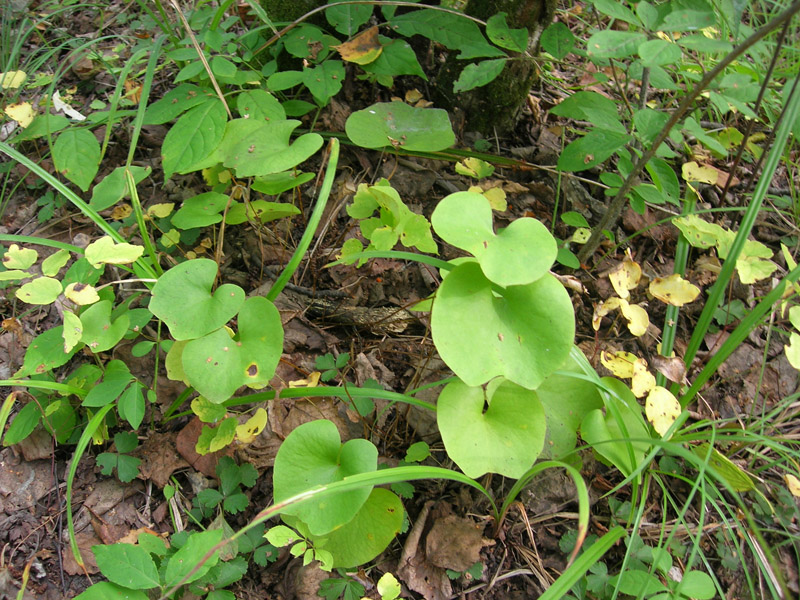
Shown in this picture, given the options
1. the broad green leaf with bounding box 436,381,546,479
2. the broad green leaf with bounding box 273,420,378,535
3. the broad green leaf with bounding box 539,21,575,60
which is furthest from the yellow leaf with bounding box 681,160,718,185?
the broad green leaf with bounding box 273,420,378,535

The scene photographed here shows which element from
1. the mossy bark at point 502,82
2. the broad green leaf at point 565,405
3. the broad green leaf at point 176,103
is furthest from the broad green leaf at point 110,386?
the mossy bark at point 502,82

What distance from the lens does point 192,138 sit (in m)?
1.34

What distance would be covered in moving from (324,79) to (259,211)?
1.39 feet

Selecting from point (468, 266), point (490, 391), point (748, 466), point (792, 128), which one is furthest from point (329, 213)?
point (748, 466)

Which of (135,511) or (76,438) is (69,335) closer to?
(76,438)

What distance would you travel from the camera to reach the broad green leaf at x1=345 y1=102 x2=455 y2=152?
4.67 ft

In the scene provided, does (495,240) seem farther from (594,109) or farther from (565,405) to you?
(594,109)

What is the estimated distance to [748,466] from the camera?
131 centimetres

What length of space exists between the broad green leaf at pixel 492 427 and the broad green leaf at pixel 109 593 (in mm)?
670

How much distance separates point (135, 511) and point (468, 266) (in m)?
0.97

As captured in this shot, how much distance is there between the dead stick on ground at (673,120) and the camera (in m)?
0.90

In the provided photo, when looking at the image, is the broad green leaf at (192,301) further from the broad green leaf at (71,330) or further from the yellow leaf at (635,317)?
the yellow leaf at (635,317)

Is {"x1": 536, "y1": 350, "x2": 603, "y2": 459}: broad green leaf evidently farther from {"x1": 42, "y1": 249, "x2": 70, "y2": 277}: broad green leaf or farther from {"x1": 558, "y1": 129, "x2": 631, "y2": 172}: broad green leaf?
{"x1": 42, "y1": 249, "x2": 70, "y2": 277}: broad green leaf

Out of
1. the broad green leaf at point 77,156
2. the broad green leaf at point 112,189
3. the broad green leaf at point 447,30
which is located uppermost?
the broad green leaf at point 447,30
